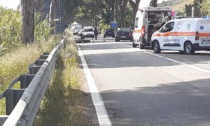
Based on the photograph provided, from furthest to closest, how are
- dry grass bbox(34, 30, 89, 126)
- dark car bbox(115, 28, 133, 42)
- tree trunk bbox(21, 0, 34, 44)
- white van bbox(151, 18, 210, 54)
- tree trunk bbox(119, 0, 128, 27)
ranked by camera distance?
tree trunk bbox(119, 0, 128, 27), dark car bbox(115, 28, 133, 42), white van bbox(151, 18, 210, 54), tree trunk bbox(21, 0, 34, 44), dry grass bbox(34, 30, 89, 126)

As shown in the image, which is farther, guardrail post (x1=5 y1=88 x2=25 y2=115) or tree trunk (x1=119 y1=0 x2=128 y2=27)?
tree trunk (x1=119 y1=0 x2=128 y2=27)

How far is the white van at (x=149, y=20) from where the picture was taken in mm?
26641

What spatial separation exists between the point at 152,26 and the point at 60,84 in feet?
56.7

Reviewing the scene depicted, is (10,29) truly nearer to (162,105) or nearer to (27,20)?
(27,20)

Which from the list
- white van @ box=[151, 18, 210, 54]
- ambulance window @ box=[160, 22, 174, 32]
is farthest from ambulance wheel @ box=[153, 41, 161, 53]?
ambulance window @ box=[160, 22, 174, 32]

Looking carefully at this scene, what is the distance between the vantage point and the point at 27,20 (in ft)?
58.5

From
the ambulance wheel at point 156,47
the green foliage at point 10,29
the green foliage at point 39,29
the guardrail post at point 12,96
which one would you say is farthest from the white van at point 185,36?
the guardrail post at point 12,96

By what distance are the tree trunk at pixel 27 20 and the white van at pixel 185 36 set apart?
8.00 metres

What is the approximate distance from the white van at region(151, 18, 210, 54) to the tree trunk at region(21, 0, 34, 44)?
7995 mm

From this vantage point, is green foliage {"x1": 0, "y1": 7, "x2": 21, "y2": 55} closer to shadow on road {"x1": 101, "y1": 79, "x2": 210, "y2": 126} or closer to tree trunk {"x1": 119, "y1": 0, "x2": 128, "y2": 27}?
shadow on road {"x1": 101, "y1": 79, "x2": 210, "y2": 126}

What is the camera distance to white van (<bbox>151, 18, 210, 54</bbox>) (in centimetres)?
2083

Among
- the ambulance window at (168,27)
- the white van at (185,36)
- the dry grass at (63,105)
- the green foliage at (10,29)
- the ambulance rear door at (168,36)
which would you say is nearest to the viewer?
the dry grass at (63,105)

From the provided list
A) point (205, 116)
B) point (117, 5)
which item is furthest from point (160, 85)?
point (117, 5)

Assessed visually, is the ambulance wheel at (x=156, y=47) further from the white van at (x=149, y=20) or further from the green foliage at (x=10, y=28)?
the green foliage at (x=10, y=28)
